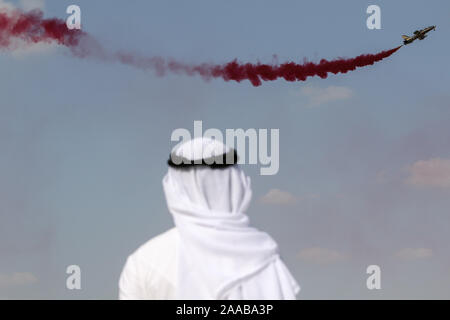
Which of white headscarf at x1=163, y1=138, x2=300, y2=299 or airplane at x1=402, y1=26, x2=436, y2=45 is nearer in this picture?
white headscarf at x1=163, y1=138, x2=300, y2=299

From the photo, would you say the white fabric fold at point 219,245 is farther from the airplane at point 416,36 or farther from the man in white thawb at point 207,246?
the airplane at point 416,36

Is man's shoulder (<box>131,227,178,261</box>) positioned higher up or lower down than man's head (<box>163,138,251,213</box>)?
lower down

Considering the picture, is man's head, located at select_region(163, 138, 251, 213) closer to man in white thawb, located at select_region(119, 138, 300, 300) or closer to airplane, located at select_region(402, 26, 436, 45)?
man in white thawb, located at select_region(119, 138, 300, 300)

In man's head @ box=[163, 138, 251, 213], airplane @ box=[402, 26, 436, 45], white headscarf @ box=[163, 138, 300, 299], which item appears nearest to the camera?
white headscarf @ box=[163, 138, 300, 299]

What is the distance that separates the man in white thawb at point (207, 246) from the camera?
27.9 ft

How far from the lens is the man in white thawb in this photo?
8.52 metres

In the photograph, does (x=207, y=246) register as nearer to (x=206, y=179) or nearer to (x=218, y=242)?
(x=218, y=242)

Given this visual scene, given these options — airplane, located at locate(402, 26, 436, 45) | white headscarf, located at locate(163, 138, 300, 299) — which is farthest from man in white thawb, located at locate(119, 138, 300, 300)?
airplane, located at locate(402, 26, 436, 45)

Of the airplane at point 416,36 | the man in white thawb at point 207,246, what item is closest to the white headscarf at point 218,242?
the man in white thawb at point 207,246

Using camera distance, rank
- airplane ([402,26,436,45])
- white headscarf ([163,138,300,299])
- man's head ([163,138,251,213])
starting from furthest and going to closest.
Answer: airplane ([402,26,436,45])
man's head ([163,138,251,213])
white headscarf ([163,138,300,299])

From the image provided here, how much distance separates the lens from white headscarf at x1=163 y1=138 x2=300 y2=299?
8.50 meters
